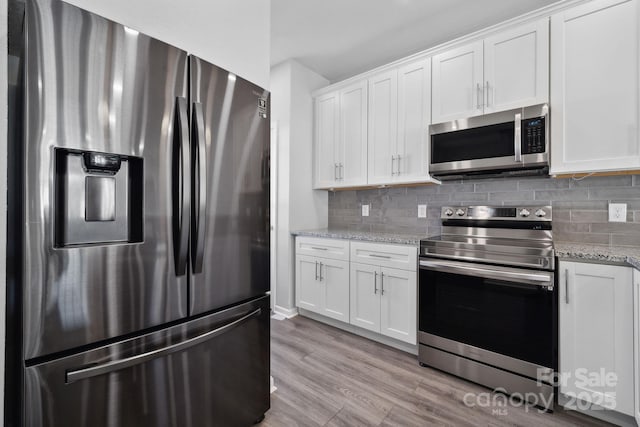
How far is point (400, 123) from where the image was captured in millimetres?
2672

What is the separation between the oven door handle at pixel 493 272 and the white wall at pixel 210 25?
1.73 meters

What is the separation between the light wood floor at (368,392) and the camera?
163 cm

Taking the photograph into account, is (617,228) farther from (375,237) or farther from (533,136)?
(375,237)

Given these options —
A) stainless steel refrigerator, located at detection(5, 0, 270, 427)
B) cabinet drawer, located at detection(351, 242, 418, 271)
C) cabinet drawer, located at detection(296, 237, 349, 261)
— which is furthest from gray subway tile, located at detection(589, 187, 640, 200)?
stainless steel refrigerator, located at detection(5, 0, 270, 427)

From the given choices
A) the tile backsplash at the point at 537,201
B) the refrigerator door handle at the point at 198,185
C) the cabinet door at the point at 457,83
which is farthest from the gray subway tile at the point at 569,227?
the refrigerator door handle at the point at 198,185

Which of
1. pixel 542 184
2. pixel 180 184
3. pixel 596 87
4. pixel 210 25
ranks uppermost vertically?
pixel 210 25

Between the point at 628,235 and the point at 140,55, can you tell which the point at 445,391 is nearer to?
the point at 628,235

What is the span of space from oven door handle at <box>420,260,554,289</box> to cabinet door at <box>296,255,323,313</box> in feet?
3.80

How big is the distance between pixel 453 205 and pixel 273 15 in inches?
91.4

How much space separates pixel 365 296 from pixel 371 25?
2431 mm

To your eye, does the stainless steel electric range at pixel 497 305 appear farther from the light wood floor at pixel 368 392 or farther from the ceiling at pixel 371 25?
the ceiling at pixel 371 25

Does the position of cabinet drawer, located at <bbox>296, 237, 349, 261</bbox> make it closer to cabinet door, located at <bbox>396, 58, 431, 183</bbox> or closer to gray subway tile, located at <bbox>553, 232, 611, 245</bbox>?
cabinet door, located at <bbox>396, 58, 431, 183</bbox>

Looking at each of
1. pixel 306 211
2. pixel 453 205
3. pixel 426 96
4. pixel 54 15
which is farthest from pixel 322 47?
pixel 54 15

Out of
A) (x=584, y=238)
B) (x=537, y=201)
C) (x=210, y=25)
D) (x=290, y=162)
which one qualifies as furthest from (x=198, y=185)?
(x=584, y=238)
